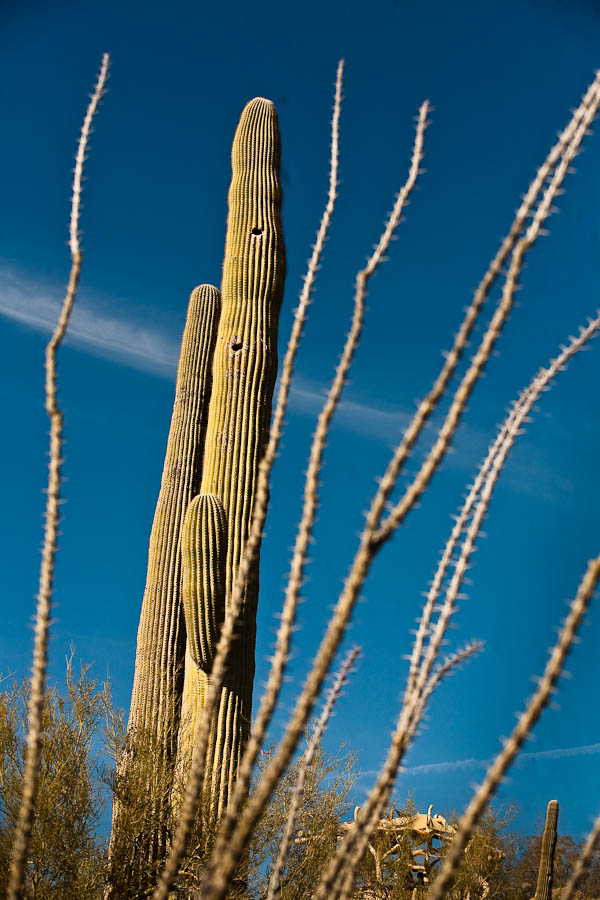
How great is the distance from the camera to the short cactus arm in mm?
6395

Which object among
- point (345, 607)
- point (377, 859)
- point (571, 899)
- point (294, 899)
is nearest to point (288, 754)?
point (345, 607)

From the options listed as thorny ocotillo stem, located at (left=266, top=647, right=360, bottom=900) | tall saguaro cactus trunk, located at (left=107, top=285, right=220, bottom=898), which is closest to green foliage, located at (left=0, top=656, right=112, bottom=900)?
tall saguaro cactus trunk, located at (left=107, top=285, right=220, bottom=898)

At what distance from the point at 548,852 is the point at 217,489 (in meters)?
3.66

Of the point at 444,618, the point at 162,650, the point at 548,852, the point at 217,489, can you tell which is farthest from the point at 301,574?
the point at 162,650

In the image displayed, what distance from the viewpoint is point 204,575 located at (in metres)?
6.43

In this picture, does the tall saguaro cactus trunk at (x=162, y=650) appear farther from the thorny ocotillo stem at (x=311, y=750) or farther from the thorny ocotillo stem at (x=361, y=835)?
the thorny ocotillo stem at (x=361, y=835)

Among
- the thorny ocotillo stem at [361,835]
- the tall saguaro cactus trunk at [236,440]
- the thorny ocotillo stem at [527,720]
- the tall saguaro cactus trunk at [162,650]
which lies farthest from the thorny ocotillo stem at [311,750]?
the tall saguaro cactus trunk at [162,650]

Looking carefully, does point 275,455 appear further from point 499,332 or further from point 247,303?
point 247,303

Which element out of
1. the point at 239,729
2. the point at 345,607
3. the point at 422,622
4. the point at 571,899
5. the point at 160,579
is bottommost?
the point at 571,899

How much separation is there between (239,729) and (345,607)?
5.48 meters

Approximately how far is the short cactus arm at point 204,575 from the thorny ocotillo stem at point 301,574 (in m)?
4.80

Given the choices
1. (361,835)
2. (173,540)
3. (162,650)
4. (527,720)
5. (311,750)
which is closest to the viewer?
(527,720)

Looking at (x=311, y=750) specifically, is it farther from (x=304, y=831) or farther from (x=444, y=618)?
(x=304, y=831)

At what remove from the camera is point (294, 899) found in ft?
24.4
